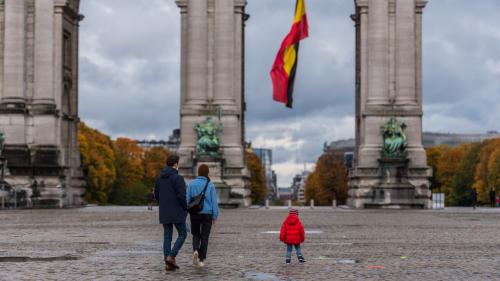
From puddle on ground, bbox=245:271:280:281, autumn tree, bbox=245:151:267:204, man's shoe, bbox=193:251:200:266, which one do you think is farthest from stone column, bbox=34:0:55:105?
autumn tree, bbox=245:151:267:204

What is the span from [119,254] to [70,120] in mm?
42636

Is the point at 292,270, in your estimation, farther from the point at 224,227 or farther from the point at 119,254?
the point at 224,227

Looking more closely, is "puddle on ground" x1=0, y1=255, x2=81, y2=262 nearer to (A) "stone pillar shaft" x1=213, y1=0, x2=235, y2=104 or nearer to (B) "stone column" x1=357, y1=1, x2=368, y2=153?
(A) "stone pillar shaft" x1=213, y1=0, x2=235, y2=104

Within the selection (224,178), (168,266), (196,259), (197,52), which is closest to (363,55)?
(197,52)

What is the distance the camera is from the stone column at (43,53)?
5900cm

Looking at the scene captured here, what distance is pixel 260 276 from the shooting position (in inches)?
671

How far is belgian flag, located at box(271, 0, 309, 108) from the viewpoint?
4162 cm

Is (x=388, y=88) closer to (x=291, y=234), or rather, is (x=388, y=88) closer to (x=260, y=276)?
(x=291, y=234)

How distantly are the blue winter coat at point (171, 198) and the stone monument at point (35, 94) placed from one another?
40.1 m

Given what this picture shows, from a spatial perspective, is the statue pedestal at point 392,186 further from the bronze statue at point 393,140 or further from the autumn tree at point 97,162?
the autumn tree at point 97,162

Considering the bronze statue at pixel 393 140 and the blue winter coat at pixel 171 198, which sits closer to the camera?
the blue winter coat at pixel 171 198

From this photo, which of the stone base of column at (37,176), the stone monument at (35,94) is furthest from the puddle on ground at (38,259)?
Answer: the stone monument at (35,94)

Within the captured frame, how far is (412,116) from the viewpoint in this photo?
194 ft

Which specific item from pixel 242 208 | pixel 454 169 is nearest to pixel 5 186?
pixel 242 208
